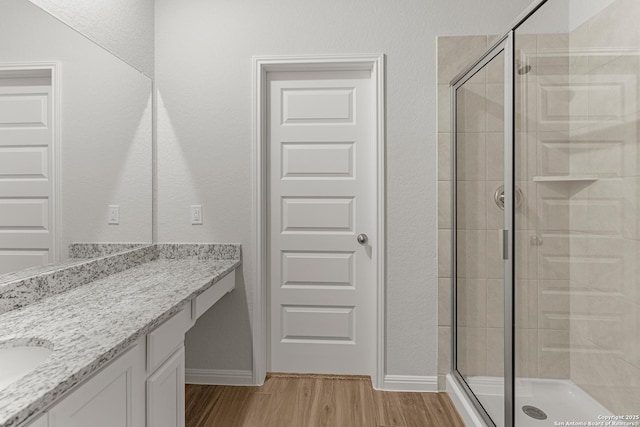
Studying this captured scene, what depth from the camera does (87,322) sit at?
1238 mm

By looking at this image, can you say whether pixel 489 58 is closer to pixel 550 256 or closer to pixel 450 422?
pixel 550 256

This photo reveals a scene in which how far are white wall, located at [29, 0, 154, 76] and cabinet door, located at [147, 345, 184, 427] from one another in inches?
64.0

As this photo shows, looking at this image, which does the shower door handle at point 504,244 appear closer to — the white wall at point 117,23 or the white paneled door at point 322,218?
the white paneled door at point 322,218

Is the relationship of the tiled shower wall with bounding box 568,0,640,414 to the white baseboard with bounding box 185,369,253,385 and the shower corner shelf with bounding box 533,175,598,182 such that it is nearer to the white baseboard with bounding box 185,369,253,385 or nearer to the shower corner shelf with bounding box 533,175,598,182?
the shower corner shelf with bounding box 533,175,598,182

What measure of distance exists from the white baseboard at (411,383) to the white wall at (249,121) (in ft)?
0.15

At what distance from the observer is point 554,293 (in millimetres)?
1459

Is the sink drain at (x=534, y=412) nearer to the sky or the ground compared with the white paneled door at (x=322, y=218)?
nearer to the ground

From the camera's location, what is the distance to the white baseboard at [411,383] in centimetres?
238

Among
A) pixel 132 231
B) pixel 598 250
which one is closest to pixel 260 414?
pixel 132 231

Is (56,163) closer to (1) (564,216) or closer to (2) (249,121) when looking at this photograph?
(2) (249,121)

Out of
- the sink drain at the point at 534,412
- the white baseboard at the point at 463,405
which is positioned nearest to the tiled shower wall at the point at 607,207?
the sink drain at the point at 534,412

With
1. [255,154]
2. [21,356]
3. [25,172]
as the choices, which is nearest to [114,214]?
[25,172]

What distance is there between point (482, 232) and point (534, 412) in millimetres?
824

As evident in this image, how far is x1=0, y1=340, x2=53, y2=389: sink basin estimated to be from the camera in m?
1.06
